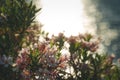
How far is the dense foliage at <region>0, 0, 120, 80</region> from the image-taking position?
17.1 ft

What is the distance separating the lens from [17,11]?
18.9 feet

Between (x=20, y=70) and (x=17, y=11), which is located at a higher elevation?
(x=17, y=11)

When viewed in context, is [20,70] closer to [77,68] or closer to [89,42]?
[77,68]

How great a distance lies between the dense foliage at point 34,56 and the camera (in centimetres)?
522

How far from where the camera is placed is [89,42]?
7242 millimetres

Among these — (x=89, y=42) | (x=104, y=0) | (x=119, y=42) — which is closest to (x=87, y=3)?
(x=104, y=0)

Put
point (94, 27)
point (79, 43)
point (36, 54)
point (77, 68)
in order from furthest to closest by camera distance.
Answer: point (94, 27)
point (79, 43)
point (77, 68)
point (36, 54)

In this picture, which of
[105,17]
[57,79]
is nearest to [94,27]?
[105,17]

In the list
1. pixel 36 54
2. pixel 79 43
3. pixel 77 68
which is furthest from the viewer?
pixel 79 43

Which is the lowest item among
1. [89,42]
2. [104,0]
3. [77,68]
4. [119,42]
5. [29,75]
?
[29,75]

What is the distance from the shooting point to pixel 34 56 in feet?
17.0

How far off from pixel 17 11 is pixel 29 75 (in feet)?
4.11

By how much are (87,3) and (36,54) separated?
1608 cm

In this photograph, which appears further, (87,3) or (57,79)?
(87,3)
